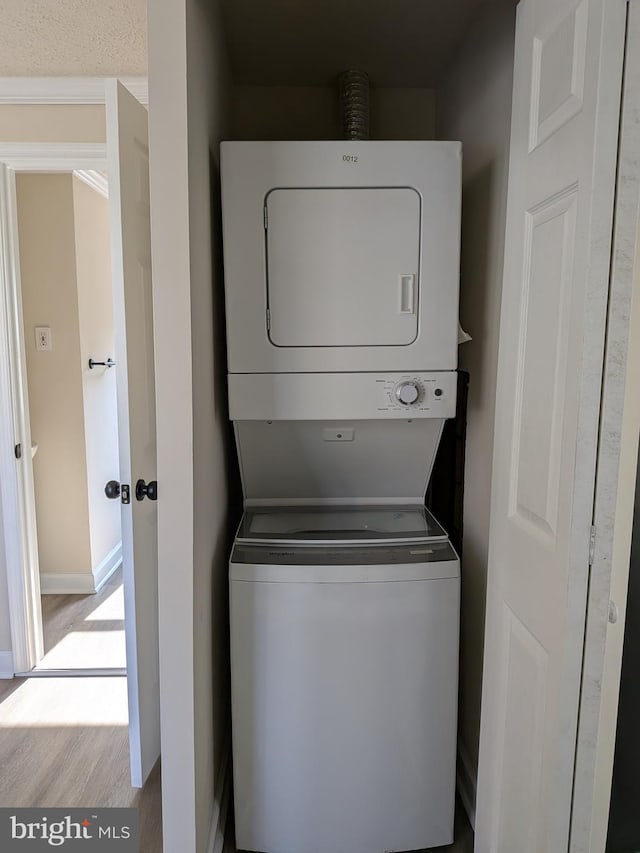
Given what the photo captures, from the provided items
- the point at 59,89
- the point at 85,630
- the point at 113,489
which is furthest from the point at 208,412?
the point at 85,630

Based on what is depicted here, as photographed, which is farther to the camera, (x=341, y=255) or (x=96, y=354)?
(x=96, y=354)

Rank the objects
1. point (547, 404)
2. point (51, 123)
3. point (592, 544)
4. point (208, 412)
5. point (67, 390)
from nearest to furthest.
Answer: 1. point (592, 544)
2. point (547, 404)
3. point (208, 412)
4. point (51, 123)
5. point (67, 390)

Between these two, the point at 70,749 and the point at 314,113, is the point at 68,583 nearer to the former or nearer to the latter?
the point at 70,749

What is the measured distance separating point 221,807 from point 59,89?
7.99 ft

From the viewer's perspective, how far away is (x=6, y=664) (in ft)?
8.02

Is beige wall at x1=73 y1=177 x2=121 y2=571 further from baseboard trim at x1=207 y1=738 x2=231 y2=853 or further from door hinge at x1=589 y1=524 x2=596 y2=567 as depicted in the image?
door hinge at x1=589 y1=524 x2=596 y2=567

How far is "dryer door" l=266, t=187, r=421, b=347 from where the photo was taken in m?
1.46

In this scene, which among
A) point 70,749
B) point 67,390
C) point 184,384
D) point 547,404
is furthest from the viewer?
point 67,390

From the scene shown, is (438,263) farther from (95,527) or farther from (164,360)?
(95,527)

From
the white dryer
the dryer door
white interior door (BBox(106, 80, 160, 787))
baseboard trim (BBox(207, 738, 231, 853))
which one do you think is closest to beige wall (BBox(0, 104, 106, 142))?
white interior door (BBox(106, 80, 160, 787))

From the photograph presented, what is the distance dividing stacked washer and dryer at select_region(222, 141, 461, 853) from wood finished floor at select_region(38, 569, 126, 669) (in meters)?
1.31

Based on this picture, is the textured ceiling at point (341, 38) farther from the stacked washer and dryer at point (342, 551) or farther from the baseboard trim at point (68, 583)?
the baseboard trim at point (68, 583)

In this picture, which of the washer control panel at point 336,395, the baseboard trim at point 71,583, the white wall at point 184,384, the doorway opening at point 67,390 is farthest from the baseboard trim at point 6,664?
the washer control panel at point 336,395

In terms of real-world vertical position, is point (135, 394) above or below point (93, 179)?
below
